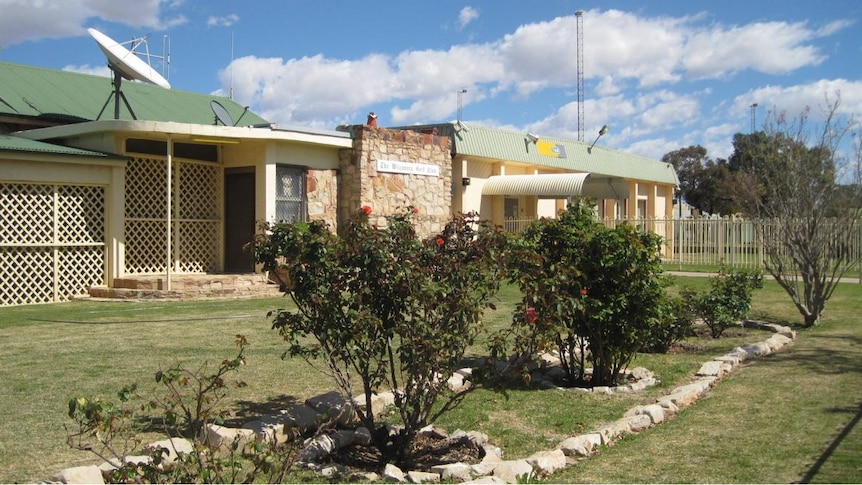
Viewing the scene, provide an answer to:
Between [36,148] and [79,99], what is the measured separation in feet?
19.0

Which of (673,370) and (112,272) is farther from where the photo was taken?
(112,272)

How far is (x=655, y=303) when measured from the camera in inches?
332

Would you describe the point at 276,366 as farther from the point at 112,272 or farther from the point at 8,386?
the point at 112,272

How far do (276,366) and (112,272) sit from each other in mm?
8513

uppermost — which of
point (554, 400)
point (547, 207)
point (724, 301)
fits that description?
point (547, 207)

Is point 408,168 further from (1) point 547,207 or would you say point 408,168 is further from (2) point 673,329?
(2) point 673,329

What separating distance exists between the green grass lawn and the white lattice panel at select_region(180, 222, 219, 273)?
508 cm

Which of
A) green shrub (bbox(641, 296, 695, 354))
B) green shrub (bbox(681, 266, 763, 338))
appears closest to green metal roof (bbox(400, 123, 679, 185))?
green shrub (bbox(681, 266, 763, 338))

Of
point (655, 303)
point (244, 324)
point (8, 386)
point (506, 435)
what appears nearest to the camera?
point (506, 435)

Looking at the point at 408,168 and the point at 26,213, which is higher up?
the point at 408,168

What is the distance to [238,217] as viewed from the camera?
17969mm

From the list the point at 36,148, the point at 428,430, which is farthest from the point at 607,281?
the point at 36,148

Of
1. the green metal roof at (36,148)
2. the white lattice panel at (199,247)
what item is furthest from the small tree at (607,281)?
the white lattice panel at (199,247)

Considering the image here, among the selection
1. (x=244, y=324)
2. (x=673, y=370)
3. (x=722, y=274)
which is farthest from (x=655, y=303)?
(x=244, y=324)
